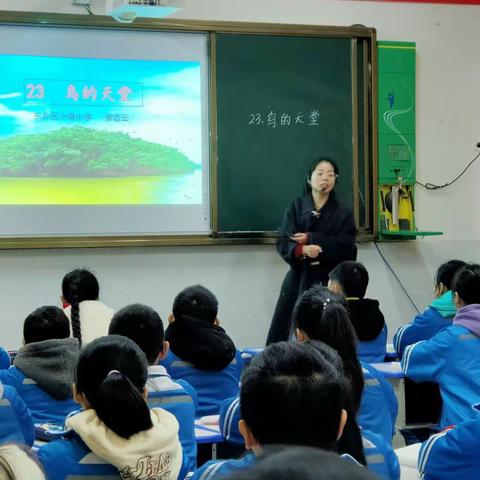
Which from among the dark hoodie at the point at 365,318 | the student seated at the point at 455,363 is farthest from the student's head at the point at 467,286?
the dark hoodie at the point at 365,318

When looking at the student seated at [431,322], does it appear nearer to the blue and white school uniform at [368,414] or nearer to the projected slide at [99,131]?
the blue and white school uniform at [368,414]

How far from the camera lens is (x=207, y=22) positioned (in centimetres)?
485

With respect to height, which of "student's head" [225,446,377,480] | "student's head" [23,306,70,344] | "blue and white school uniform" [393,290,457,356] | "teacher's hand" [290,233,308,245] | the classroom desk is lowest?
the classroom desk

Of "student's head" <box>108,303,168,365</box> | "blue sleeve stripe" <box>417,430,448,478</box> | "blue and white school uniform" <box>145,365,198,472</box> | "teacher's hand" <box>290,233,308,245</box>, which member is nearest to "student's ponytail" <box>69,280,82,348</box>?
"student's head" <box>108,303,168,365</box>

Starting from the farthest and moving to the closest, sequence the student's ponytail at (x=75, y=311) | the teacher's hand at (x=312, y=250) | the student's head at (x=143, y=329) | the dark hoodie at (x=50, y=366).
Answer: the teacher's hand at (x=312, y=250), the student's ponytail at (x=75, y=311), the dark hoodie at (x=50, y=366), the student's head at (x=143, y=329)

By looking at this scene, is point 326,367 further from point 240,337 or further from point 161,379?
point 240,337

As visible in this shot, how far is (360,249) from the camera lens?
17.1 feet

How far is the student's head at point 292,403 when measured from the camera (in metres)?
1.26

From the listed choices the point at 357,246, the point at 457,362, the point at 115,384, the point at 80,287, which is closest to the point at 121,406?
the point at 115,384

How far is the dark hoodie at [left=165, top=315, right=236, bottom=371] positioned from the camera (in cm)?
286

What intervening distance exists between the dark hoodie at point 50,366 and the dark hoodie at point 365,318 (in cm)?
136

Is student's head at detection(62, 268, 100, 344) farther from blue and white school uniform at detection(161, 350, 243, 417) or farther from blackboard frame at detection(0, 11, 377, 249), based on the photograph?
blackboard frame at detection(0, 11, 377, 249)

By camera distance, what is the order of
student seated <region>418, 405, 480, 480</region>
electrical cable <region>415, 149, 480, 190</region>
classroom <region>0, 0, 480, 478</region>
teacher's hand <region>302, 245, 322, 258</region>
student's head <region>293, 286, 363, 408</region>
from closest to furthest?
student seated <region>418, 405, 480, 480</region> < student's head <region>293, 286, 363, 408</region> < teacher's hand <region>302, 245, 322, 258</region> < classroom <region>0, 0, 480, 478</region> < electrical cable <region>415, 149, 480, 190</region>

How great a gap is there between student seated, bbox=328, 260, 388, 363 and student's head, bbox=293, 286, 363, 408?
1007 millimetres
